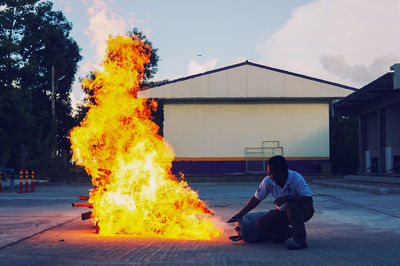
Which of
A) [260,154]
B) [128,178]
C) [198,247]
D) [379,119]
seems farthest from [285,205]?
[260,154]

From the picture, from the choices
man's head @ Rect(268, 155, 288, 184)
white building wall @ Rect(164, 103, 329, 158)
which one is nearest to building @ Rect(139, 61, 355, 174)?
white building wall @ Rect(164, 103, 329, 158)

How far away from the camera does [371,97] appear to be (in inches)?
977

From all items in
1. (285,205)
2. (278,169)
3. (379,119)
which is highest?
(379,119)

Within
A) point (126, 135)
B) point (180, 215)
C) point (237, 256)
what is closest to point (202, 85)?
point (126, 135)

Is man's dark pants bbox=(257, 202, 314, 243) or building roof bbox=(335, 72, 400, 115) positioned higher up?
building roof bbox=(335, 72, 400, 115)

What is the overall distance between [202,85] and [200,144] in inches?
163

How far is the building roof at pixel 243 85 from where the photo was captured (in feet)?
105

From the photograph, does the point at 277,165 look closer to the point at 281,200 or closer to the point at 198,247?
the point at 281,200

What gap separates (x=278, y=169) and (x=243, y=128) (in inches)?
1028

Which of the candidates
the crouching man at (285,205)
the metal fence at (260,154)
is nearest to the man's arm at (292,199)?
the crouching man at (285,205)

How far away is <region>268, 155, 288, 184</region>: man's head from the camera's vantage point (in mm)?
6875

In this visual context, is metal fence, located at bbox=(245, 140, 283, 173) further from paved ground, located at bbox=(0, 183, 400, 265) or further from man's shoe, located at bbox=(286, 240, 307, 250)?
man's shoe, located at bbox=(286, 240, 307, 250)

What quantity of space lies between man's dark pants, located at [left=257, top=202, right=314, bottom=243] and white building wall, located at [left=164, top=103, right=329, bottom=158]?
25395 mm

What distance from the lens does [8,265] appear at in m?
5.97
